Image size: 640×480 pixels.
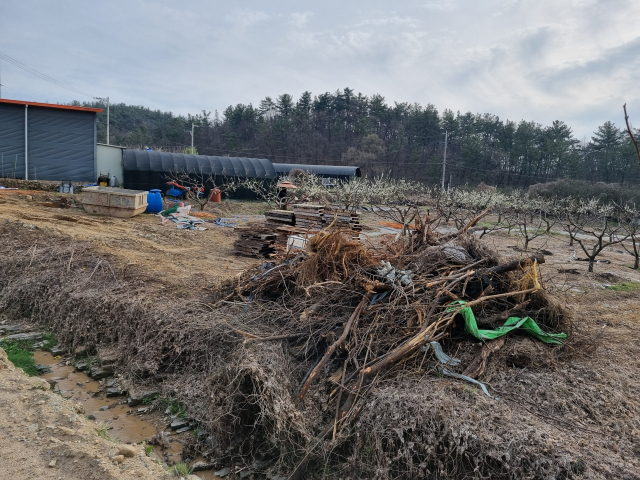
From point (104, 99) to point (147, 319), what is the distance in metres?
43.6

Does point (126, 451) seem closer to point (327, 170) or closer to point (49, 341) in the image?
point (49, 341)

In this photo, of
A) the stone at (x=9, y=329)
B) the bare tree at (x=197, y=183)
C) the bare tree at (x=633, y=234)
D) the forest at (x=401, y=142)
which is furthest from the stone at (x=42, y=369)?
the forest at (x=401, y=142)

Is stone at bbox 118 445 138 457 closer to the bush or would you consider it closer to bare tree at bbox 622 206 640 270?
bare tree at bbox 622 206 640 270

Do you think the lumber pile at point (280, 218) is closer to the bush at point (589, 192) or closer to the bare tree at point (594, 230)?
the bare tree at point (594, 230)

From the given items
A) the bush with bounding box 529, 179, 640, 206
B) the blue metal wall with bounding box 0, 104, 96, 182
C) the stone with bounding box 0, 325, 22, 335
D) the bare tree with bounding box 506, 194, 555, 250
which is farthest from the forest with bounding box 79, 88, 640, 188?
the stone with bounding box 0, 325, 22, 335

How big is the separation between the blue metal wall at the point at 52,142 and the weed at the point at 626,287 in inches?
Result: 865

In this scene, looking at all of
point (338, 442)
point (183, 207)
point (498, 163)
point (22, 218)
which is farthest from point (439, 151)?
point (338, 442)

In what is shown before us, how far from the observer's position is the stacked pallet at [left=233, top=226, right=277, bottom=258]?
11.2m

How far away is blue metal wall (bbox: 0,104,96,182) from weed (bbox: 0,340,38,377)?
16.8m

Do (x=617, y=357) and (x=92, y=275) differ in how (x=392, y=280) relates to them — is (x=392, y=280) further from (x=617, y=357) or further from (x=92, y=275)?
(x=92, y=275)

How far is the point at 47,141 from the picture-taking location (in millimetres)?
20172

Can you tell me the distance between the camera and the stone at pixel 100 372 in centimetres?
578

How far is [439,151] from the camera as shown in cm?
5444

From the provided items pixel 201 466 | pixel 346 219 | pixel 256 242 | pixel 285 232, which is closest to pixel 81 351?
pixel 201 466
